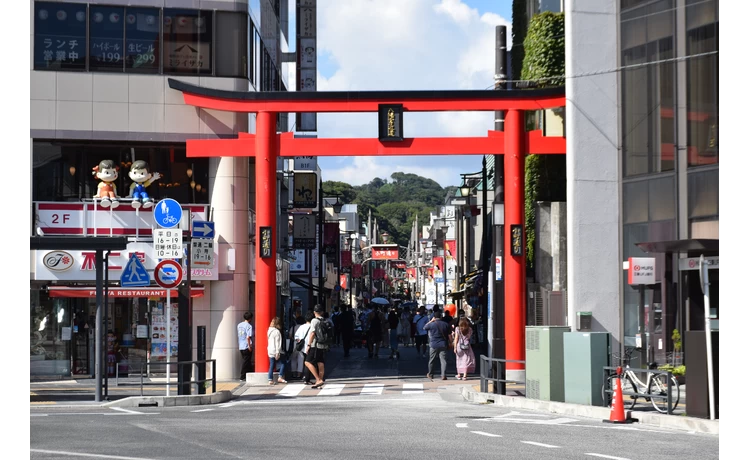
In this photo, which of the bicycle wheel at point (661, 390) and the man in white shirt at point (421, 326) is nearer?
the bicycle wheel at point (661, 390)

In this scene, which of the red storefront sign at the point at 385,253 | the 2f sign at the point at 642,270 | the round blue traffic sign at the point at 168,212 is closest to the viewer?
the round blue traffic sign at the point at 168,212

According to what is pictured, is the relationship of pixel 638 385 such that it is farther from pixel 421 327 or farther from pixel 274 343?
pixel 421 327

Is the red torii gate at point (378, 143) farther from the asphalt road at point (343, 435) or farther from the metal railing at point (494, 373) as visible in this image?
the asphalt road at point (343, 435)

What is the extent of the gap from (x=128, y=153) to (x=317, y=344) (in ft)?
26.9

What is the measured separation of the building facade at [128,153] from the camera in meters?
29.3

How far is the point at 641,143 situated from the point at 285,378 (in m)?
11.3

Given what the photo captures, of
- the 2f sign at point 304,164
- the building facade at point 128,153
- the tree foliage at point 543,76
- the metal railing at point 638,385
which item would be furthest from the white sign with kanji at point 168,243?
the 2f sign at point 304,164

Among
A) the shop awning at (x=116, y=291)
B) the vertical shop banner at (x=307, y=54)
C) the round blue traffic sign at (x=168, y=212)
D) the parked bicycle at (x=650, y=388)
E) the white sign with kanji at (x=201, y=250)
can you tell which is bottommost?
the parked bicycle at (x=650, y=388)

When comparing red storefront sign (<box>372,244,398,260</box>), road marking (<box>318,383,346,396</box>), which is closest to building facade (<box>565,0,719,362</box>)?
road marking (<box>318,383,346,396</box>)

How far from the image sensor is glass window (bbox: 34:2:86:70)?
29.5 metres

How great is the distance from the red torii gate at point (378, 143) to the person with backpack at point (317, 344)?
213cm

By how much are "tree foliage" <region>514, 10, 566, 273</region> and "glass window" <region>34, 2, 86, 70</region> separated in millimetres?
13280

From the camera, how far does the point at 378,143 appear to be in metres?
29.4
